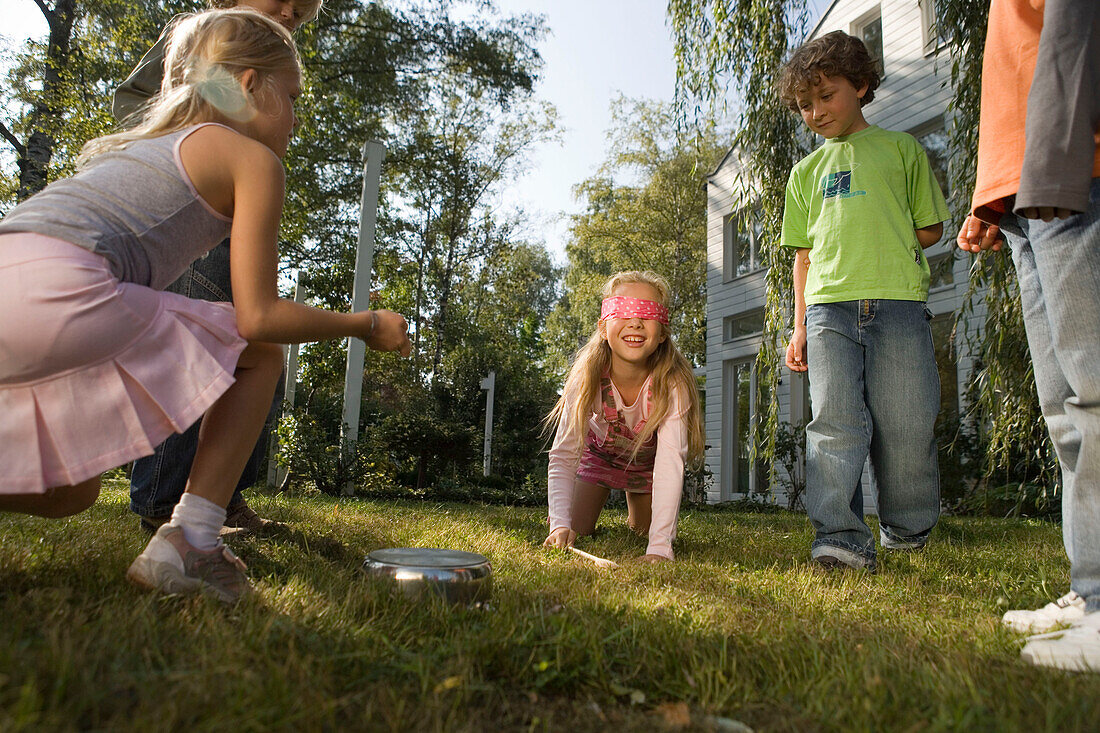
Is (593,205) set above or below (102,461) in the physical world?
above

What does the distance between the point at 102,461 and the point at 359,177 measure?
56.0 feet

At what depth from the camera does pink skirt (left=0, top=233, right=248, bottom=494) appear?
134 cm

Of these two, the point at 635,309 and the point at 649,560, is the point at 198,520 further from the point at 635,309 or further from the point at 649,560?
the point at 635,309

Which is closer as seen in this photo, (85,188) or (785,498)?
(85,188)

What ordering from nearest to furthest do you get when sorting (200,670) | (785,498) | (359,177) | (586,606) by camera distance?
(200,670) → (586,606) → (785,498) → (359,177)

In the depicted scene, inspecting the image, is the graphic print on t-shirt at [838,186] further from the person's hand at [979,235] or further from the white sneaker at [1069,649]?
the white sneaker at [1069,649]

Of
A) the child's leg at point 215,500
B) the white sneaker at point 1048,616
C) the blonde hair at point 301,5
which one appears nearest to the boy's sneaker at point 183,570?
the child's leg at point 215,500

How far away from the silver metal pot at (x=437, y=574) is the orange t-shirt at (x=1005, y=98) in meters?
1.52

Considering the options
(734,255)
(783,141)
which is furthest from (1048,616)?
(734,255)

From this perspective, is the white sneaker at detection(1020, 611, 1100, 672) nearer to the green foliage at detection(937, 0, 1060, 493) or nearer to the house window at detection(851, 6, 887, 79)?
the green foliage at detection(937, 0, 1060, 493)

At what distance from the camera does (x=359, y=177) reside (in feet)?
57.3

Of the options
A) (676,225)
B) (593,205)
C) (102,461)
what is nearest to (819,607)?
(102,461)

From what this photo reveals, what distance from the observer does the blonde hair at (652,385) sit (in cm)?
314

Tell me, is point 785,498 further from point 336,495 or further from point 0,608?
point 0,608
